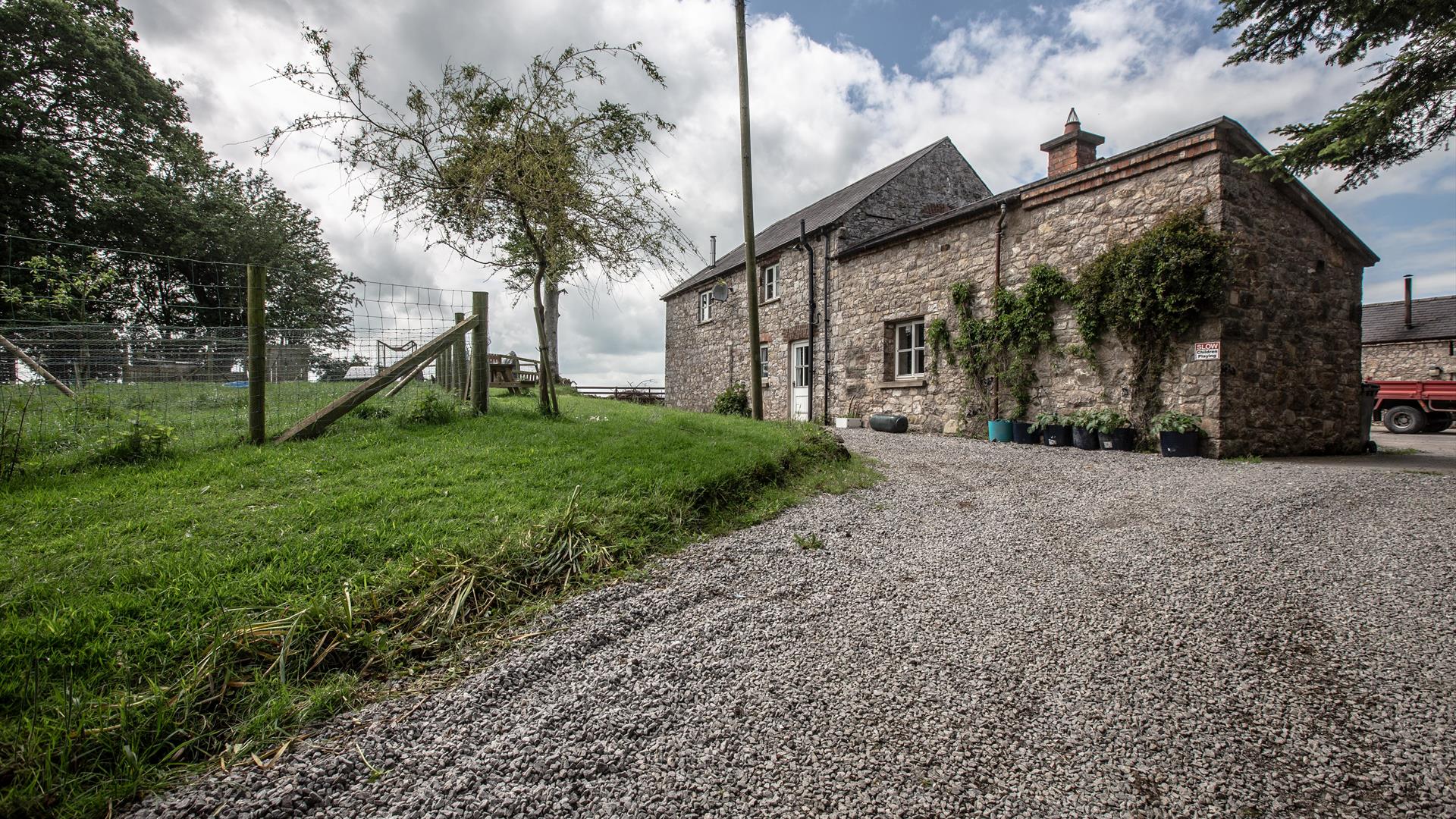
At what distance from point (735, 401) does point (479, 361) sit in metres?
9.81

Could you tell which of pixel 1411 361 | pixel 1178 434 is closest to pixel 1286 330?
pixel 1178 434

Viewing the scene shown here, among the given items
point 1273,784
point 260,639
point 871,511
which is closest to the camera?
point 1273,784

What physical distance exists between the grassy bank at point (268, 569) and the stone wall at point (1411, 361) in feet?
88.9

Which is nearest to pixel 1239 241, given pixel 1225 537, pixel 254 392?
pixel 1225 537

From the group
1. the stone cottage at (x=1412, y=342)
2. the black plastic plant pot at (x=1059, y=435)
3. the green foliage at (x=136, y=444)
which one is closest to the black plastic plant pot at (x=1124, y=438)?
the black plastic plant pot at (x=1059, y=435)

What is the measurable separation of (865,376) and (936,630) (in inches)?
406

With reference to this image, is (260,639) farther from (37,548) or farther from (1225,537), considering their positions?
(1225,537)

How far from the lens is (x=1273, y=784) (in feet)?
5.96

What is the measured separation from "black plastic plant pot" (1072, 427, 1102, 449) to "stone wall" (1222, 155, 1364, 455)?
150 cm

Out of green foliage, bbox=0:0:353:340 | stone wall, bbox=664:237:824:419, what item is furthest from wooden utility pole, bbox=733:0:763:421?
green foliage, bbox=0:0:353:340

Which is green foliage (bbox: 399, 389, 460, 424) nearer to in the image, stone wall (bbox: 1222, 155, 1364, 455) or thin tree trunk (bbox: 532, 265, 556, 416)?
thin tree trunk (bbox: 532, 265, 556, 416)

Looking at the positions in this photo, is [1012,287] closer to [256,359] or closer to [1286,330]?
[1286,330]

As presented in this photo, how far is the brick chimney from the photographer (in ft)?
34.7

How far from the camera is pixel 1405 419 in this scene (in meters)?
15.4
